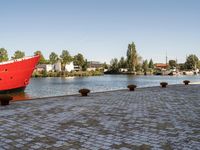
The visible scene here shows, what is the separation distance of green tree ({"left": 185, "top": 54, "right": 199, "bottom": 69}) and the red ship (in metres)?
143

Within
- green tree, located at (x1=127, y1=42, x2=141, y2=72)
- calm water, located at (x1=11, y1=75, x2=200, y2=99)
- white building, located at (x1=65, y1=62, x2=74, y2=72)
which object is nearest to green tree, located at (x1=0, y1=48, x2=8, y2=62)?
calm water, located at (x1=11, y1=75, x2=200, y2=99)

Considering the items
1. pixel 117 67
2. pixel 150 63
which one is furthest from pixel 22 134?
pixel 150 63

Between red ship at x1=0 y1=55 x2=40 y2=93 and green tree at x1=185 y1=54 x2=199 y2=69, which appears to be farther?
green tree at x1=185 y1=54 x2=199 y2=69

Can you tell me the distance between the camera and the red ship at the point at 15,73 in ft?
107

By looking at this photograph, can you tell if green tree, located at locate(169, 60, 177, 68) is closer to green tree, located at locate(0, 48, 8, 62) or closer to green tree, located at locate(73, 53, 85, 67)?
green tree, located at locate(73, 53, 85, 67)

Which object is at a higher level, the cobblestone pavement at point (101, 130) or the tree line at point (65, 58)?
the tree line at point (65, 58)

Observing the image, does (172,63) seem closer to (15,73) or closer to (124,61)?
(124,61)

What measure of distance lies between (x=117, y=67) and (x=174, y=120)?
148 m

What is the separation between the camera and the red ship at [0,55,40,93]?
107ft

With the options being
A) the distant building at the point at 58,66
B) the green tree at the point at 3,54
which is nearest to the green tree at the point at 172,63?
the distant building at the point at 58,66

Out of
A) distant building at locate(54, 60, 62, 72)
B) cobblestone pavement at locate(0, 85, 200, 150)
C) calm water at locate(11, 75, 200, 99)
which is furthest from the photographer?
distant building at locate(54, 60, 62, 72)

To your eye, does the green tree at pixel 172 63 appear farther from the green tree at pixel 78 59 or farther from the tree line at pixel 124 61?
the green tree at pixel 78 59

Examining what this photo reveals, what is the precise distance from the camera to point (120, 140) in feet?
23.2

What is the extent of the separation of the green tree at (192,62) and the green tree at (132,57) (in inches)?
1940
